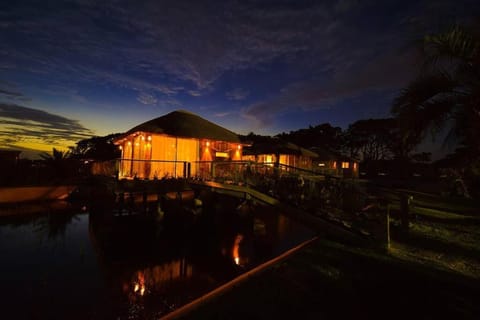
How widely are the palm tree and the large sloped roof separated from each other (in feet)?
40.4

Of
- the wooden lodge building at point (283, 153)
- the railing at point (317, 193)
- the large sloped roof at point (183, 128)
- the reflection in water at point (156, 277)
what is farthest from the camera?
the wooden lodge building at point (283, 153)

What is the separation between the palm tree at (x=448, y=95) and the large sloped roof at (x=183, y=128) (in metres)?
12.3

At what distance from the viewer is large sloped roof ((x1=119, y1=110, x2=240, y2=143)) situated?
14523mm

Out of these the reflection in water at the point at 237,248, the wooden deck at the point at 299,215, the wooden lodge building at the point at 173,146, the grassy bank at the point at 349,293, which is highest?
the wooden lodge building at the point at 173,146

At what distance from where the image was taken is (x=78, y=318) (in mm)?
4613

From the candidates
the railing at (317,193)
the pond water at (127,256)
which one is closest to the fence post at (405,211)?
the railing at (317,193)

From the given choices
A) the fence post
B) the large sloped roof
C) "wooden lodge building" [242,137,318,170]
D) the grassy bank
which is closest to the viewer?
the grassy bank

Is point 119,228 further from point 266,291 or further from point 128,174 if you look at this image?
point 266,291

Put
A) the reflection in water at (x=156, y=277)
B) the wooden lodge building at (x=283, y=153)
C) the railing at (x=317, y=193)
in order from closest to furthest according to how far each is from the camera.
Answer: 1. the reflection in water at (x=156, y=277)
2. the railing at (x=317, y=193)
3. the wooden lodge building at (x=283, y=153)

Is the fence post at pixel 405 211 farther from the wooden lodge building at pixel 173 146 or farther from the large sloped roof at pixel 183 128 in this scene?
the large sloped roof at pixel 183 128

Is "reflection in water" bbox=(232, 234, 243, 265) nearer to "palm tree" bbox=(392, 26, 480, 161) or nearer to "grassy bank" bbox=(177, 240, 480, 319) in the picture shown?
"grassy bank" bbox=(177, 240, 480, 319)

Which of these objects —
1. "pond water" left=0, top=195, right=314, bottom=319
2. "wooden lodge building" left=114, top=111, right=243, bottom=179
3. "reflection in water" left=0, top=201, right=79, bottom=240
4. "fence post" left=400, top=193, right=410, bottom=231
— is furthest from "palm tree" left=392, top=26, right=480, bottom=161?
"reflection in water" left=0, top=201, right=79, bottom=240

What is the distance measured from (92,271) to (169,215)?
22.4 feet

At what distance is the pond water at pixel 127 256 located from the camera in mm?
5172
